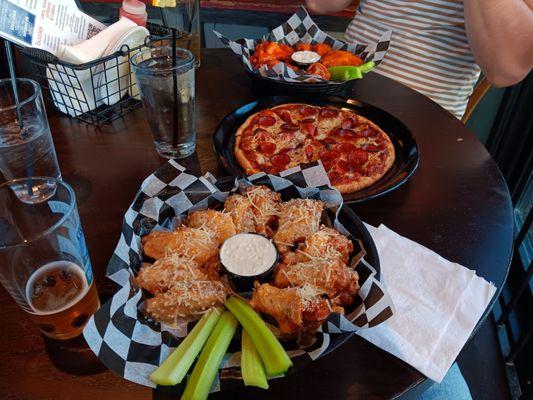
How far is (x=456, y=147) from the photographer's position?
1.66 metres

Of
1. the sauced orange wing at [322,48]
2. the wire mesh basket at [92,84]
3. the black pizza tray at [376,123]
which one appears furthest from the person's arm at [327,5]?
the wire mesh basket at [92,84]

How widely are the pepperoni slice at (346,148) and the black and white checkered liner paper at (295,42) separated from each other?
1.05 feet

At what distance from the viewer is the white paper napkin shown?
964mm

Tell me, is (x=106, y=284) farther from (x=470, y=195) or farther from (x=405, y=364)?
(x=470, y=195)

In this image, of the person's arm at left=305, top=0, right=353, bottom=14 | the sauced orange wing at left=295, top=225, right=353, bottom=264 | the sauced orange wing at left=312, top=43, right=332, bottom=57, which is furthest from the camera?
the person's arm at left=305, top=0, right=353, bottom=14

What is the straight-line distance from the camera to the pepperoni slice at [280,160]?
1596mm

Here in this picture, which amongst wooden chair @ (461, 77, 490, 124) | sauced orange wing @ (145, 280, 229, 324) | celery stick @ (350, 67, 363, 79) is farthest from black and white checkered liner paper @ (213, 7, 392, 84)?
sauced orange wing @ (145, 280, 229, 324)

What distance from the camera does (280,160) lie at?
1609 mm

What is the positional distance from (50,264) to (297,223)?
556 millimetres

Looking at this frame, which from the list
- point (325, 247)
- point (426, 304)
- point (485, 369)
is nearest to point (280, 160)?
point (325, 247)

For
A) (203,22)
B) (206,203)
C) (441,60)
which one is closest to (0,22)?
(206,203)

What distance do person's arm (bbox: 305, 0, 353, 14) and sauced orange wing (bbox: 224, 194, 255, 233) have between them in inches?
72.8

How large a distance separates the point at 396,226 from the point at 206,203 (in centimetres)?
55

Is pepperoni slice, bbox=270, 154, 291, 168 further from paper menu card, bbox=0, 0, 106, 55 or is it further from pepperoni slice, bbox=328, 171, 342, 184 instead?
paper menu card, bbox=0, 0, 106, 55
